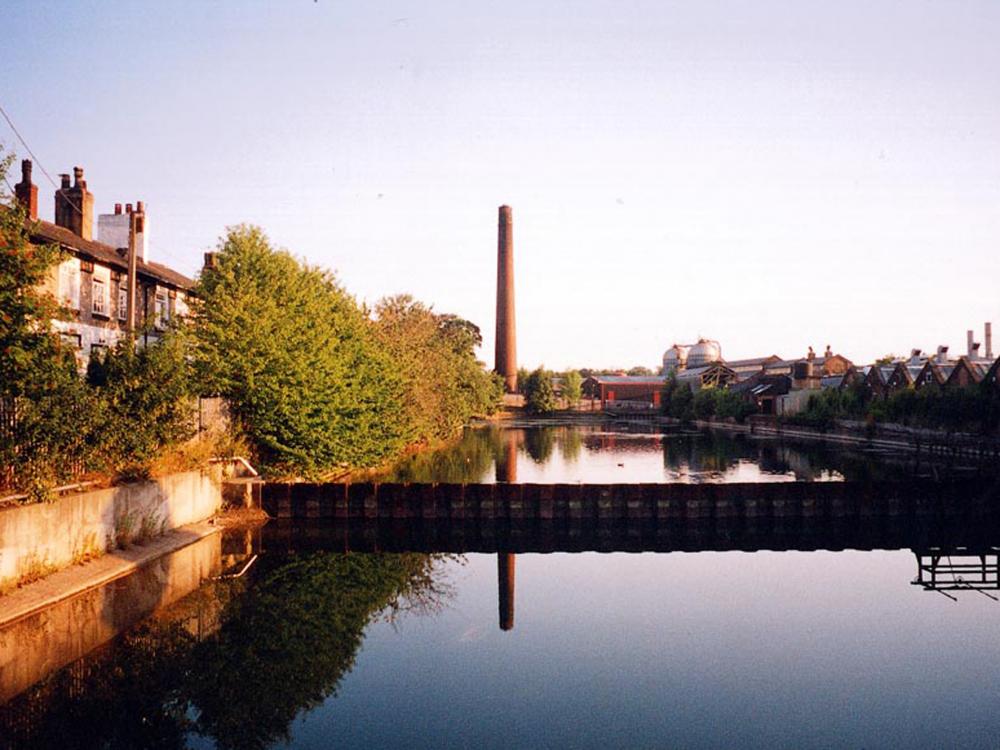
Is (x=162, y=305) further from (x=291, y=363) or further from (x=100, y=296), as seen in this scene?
(x=291, y=363)

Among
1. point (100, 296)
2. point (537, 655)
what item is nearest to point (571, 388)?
point (100, 296)

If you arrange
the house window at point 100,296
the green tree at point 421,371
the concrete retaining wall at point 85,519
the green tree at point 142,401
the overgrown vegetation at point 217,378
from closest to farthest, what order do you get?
the concrete retaining wall at point 85,519, the overgrown vegetation at point 217,378, the green tree at point 142,401, the house window at point 100,296, the green tree at point 421,371

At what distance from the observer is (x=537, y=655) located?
16.4 metres

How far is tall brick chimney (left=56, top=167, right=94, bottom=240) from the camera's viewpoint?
133ft

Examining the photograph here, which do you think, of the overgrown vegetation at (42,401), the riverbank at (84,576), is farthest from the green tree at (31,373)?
the riverbank at (84,576)

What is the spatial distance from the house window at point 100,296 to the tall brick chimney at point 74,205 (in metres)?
2.63

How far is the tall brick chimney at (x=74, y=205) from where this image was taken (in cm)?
4053

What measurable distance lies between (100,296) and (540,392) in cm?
10433

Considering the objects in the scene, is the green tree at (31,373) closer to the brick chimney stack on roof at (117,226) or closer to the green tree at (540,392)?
the brick chimney stack on roof at (117,226)

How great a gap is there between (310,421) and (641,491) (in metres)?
13.2

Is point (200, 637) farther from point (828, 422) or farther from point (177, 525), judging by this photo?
point (828, 422)

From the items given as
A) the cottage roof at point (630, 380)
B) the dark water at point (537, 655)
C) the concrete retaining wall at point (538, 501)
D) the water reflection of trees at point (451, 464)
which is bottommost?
the dark water at point (537, 655)

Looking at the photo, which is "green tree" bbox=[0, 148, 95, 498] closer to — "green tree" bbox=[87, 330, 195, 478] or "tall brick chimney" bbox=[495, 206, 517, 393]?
"green tree" bbox=[87, 330, 195, 478]

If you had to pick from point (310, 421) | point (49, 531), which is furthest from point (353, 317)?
point (49, 531)
